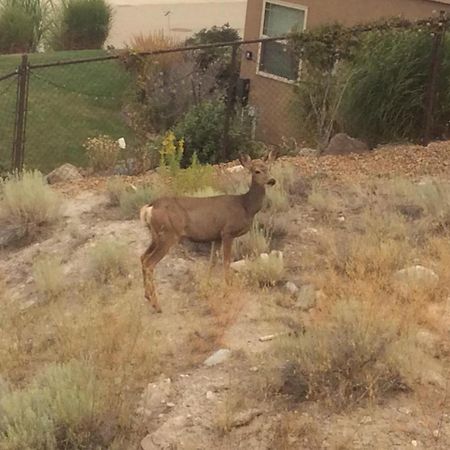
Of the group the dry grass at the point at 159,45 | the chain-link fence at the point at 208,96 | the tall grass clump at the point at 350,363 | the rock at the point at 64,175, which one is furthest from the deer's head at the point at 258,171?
the dry grass at the point at 159,45

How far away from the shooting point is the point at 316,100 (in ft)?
46.6

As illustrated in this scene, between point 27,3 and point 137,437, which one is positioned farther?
point 27,3

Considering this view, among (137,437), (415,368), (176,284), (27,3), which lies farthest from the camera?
(27,3)

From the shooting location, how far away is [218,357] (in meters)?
6.93

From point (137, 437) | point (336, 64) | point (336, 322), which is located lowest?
point (137, 437)

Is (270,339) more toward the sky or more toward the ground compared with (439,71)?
more toward the ground

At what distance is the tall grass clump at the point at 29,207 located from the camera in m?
9.88

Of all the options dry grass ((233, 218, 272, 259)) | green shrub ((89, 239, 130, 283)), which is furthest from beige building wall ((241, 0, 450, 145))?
green shrub ((89, 239, 130, 283))

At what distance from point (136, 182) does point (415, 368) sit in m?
5.32

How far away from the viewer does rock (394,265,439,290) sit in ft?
25.8

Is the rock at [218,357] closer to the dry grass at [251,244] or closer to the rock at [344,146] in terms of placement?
the dry grass at [251,244]

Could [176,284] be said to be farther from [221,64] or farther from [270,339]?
[221,64]

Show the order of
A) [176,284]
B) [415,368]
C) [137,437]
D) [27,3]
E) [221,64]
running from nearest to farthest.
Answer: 1. [137,437]
2. [415,368]
3. [176,284]
4. [221,64]
5. [27,3]

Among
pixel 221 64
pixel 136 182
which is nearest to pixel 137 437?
pixel 136 182
